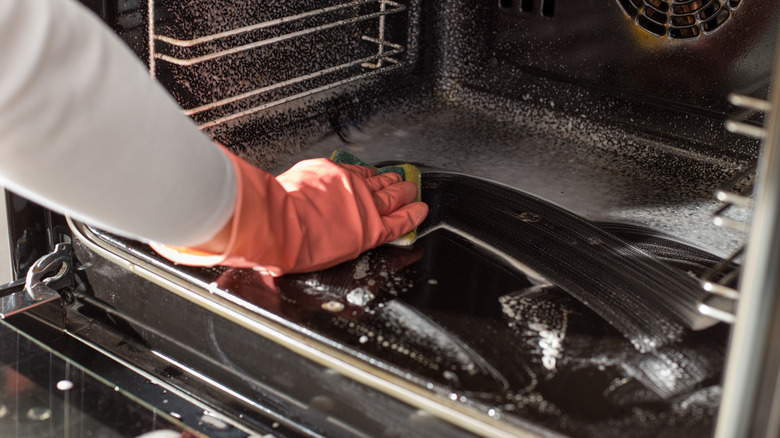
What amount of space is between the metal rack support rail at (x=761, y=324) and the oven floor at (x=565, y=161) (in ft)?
1.47

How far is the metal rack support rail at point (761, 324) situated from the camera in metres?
0.43

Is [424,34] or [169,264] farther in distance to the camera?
[424,34]

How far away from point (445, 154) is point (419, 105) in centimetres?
21

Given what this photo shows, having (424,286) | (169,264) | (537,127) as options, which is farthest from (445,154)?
(169,264)

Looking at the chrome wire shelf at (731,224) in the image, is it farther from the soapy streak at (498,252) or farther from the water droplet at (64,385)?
the water droplet at (64,385)

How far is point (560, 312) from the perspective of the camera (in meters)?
0.76

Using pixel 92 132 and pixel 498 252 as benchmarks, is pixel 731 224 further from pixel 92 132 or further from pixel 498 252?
pixel 92 132

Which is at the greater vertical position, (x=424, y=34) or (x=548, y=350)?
(x=424, y=34)

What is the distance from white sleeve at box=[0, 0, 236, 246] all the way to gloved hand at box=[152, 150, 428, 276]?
72 mm

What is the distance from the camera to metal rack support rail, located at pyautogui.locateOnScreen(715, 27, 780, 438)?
429 mm

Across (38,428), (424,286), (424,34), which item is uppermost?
(424,34)

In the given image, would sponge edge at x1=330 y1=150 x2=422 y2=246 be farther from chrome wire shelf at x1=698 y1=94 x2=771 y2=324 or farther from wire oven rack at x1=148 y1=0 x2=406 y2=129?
chrome wire shelf at x1=698 y1=94 x2=771 y2=324

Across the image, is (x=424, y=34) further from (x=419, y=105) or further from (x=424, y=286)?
(x=424, y=286)

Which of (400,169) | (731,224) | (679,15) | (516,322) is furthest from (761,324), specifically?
(679,15)
